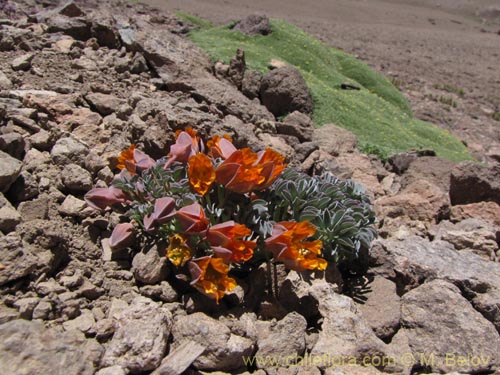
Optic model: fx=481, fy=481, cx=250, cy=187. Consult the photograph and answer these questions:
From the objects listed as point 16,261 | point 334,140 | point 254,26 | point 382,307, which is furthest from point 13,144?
point 254,26

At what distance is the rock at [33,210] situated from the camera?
261cm

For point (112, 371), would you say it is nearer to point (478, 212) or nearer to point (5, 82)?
point (5, 82)

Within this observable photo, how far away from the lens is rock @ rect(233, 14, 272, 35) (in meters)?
8.89

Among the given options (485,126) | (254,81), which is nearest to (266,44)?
(254,81)

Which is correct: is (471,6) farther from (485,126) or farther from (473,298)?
(473,298)

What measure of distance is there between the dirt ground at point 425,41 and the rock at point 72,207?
23.3 feet

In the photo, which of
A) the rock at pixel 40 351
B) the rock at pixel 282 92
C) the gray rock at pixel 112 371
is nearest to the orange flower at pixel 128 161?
the rock at pixel 40 351

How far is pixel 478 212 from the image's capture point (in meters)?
4.45

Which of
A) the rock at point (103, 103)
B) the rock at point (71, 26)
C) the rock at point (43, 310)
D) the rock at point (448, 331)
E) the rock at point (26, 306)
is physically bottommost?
the rock at point (448, 331)

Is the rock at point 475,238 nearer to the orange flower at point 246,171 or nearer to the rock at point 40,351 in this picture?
the orange flower at point 246,171

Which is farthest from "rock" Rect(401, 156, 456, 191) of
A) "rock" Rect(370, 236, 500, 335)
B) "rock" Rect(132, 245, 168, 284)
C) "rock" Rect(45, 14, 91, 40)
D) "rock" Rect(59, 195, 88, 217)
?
"rock" Rect(45, 14, 91, 40)

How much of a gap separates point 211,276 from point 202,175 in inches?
22.3

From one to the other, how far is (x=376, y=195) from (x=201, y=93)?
6.48ft

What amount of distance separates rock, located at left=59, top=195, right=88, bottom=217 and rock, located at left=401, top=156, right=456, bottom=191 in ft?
11.4
